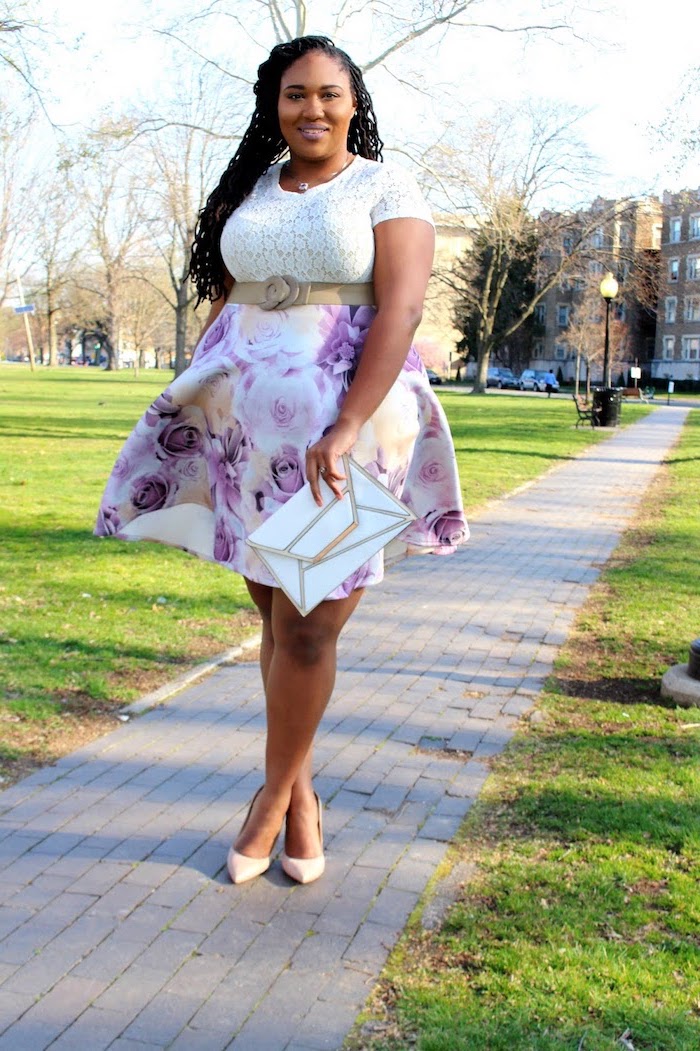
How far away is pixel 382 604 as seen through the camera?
6973mm

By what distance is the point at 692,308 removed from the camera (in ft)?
232

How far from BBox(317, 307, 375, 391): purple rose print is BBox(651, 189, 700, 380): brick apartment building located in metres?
70.9

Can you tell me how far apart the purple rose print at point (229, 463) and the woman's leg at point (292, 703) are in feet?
0.88

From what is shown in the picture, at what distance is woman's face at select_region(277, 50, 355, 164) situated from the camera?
8.86ft

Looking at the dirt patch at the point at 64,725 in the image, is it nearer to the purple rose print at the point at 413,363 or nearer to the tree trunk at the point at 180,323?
the purple rose print at the point at 413,363

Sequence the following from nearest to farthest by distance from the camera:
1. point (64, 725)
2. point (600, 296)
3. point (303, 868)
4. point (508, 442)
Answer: point (303, 868)
point (64, 725)
point (508, 442)
point (600, 296)

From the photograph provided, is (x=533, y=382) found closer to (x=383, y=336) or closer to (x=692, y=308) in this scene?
(x=692, y=308)

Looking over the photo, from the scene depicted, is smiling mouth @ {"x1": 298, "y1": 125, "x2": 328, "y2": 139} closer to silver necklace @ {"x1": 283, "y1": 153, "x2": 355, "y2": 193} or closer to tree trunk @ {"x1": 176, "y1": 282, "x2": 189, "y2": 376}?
silver necklace @ {"x1": 283, "y1": 153, "x2": 355, "y2": 193}

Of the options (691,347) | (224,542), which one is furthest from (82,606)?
(691,347)

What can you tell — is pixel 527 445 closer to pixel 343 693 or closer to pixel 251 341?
pixel 343 693

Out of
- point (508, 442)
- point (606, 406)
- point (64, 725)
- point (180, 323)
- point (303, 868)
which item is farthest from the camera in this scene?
point (180, 323)

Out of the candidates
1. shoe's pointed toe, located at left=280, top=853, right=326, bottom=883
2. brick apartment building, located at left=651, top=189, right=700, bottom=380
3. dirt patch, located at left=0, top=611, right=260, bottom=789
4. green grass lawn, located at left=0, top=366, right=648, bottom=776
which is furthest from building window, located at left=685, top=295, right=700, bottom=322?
shoe's pointed toe, located at left=280, top=853, right=326, bottom=883

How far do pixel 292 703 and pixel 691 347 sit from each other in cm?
7284

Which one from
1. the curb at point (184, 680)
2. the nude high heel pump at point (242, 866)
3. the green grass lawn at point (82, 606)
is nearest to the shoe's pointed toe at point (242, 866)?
the nude high heel pump at point (242, 866)
